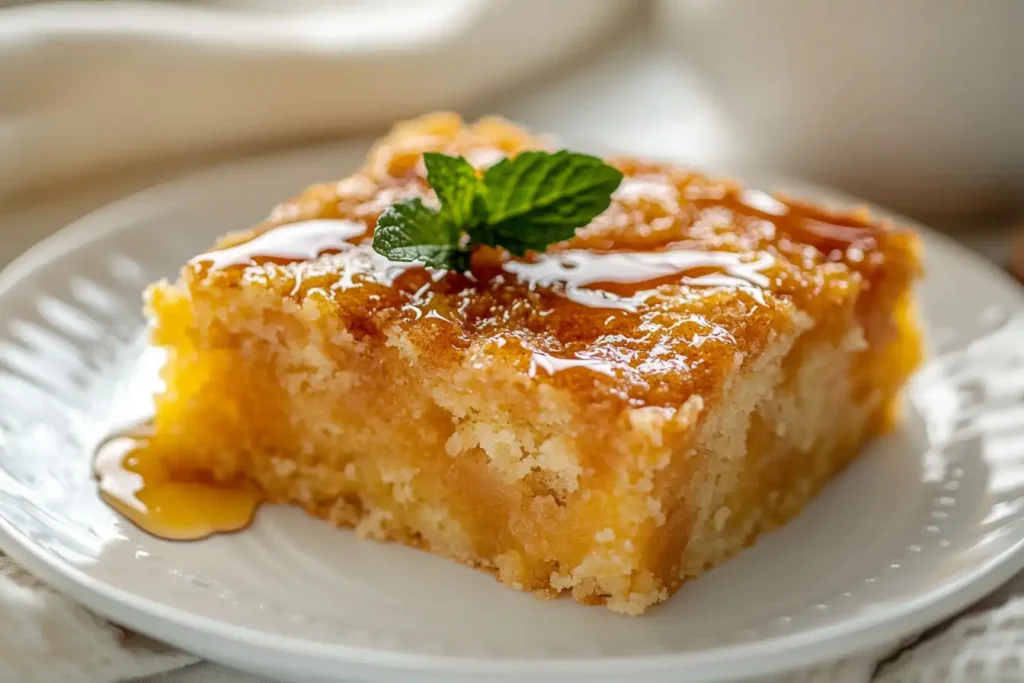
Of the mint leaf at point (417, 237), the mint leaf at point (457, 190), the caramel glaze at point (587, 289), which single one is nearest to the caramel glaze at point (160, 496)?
the caramel glaze at point (587, 289)

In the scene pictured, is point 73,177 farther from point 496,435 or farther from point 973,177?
point 973,177

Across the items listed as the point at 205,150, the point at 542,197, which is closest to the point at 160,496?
the point at 542,197

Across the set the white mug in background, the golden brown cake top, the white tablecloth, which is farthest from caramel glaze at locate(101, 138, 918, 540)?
the white mug in background

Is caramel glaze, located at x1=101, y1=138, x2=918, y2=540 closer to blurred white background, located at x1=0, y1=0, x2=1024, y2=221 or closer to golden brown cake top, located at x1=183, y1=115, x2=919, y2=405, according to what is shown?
golden brown cake top, located at x1=183, y1=115, x2=919, y2=405

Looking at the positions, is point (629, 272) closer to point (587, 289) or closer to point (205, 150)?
point (587, 289)

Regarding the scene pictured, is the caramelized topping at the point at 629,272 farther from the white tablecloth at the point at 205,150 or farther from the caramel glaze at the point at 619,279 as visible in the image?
the white tablecloth at the point at 205,150

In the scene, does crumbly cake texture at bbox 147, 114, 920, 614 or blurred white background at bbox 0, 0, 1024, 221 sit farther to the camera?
blurred white background at bbox 0, 0, 1024, 221

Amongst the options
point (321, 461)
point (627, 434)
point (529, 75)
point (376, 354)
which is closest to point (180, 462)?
Result: point (321, 461)
